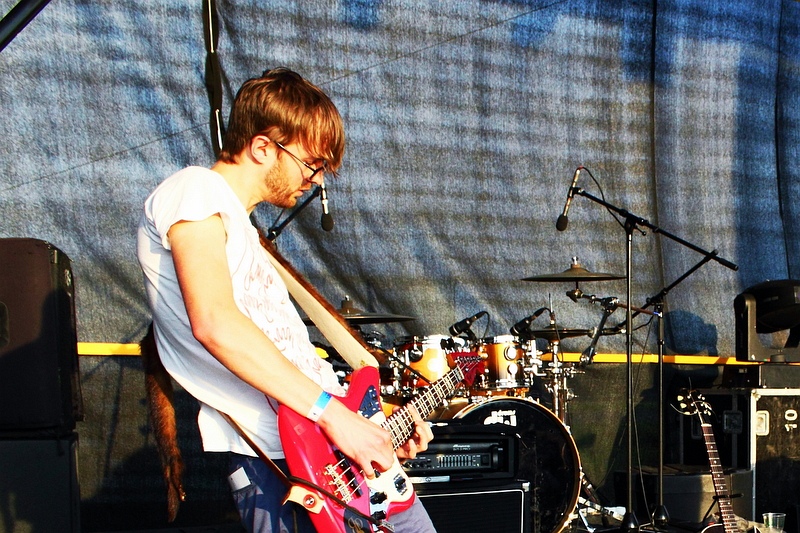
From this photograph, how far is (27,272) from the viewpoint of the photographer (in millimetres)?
2594

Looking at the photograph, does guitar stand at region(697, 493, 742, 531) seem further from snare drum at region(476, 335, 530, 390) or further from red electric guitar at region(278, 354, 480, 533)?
red electric guitar at region(278, 354, 480, 533)

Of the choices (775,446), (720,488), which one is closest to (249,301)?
(720,488)

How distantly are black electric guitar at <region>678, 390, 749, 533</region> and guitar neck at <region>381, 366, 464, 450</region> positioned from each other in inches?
80.2

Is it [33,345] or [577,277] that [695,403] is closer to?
[577,277]

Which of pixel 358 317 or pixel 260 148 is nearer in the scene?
pixel 260 148

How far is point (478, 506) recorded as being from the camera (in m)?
3.31

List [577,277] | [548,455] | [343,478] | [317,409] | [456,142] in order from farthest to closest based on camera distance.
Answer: [456,142]
[577,277]
[548,455]
[343,478]
[317,409]

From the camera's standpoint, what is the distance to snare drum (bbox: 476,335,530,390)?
174 inches

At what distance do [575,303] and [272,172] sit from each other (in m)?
3.66

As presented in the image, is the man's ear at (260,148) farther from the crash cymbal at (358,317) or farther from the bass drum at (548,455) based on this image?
the bass drum at (548,455)

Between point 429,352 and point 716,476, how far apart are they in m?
1.58

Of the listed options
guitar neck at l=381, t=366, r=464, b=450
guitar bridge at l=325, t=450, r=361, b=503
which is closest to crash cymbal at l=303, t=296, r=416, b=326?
guitar neck at l=381, t=366, r=464, b=450

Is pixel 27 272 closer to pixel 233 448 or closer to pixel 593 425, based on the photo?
pixel 233 448

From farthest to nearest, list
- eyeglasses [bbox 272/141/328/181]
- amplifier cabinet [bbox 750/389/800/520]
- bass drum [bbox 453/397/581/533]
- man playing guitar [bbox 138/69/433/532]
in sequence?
amplifier cabinet [bbox 750/389/800/520] < bass drum [bbox 453/397/581/533] < eyeglasses [bbox 272/141/328/181] < man playing guitar [bbox 138/69/433/532]
